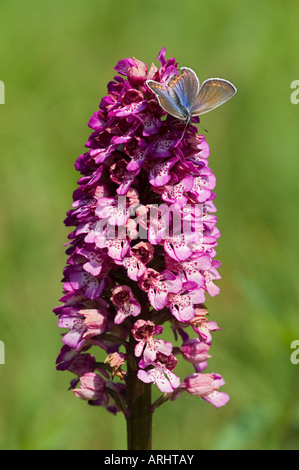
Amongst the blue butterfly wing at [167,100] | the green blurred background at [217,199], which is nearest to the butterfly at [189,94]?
the blue butterfly wing at [167,100]

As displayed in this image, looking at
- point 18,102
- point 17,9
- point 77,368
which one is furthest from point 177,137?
point 17,9

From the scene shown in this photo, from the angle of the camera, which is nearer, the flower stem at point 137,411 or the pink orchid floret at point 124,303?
the pink orchid floret at point 124,303

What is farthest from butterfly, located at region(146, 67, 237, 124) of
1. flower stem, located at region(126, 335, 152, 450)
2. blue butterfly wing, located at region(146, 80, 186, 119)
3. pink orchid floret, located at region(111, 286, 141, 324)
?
flower stem, located at region(126, 335, 152, 450)

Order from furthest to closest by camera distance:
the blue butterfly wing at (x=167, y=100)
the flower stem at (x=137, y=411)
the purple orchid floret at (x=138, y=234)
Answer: the flower stem at (x=137, y=411) < the purple orchid floret at (x=138, y=234) < the blue butterfly wing at (x=167, y=100)

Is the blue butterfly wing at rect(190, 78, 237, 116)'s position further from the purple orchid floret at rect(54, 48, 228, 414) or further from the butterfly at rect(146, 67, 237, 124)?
the purple orchid floret at rect(54, 48, 228, 414)

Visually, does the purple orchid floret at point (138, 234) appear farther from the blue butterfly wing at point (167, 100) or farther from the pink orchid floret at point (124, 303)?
the blue butterfly wing at point (167, 100)
